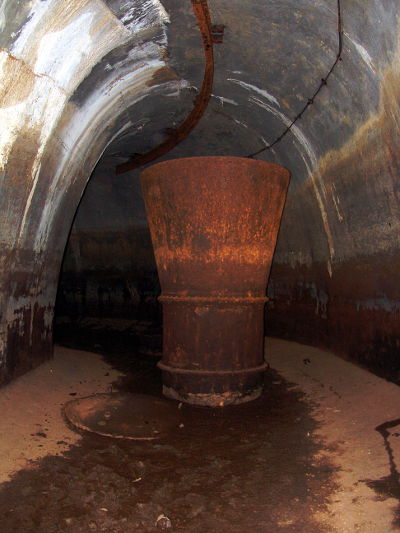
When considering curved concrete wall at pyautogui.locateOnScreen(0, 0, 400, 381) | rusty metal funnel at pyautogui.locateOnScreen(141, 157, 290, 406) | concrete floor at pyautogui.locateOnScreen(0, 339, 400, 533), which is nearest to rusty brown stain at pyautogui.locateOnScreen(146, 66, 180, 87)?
curved concrete wall at pyautogui.locateOnScreen(0, 0, 400, 381)

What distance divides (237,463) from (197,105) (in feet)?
16.2

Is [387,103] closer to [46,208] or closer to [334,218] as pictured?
[334,218]

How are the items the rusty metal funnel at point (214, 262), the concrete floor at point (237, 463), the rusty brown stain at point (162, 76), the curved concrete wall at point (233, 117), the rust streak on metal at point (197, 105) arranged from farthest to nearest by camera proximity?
the rusty brown stain at point (162, 76) → the rusty metal funnel at point (214, 262) → the rust streak on metal at point (197, 105) → the curved concrete wall at point (233, 117) → the concrete floor at point (237, 463)

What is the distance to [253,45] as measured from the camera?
5078 millimetres

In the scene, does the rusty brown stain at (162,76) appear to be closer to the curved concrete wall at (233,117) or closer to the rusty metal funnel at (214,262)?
the curved concrete wall at (233,117)

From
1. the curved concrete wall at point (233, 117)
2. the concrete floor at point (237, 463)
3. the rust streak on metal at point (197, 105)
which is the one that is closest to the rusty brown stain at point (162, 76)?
the curved concrete wall at point (233, 117)

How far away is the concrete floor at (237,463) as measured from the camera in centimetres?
271

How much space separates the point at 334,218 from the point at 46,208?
140 inches

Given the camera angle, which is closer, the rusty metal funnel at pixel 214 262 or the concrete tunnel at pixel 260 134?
the concrete tunnel at pixel 260 134

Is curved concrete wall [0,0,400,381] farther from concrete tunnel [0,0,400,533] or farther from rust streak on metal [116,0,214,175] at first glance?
rust streak on metal [116,0,214,175]

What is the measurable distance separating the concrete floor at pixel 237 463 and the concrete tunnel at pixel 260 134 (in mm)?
42

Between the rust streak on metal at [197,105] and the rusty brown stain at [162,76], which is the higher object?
the rusty brown stain at [162,76]

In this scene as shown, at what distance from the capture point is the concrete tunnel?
11.6 ft

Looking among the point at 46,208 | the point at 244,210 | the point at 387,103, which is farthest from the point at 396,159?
the point at 46,208
